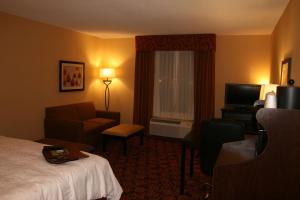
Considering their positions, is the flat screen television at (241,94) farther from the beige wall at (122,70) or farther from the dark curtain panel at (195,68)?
the beige wall at (122,70)

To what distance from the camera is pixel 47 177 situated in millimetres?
1889

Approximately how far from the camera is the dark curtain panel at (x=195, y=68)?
548 cm

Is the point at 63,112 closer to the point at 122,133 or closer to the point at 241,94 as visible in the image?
the point at 122,133

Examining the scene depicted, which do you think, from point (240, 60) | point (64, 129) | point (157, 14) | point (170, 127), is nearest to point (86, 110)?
point (64, 129)

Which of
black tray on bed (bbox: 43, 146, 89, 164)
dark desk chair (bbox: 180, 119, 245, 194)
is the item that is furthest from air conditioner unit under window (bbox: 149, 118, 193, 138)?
black tray on bed (bbox: 43, 146, 89, 164)

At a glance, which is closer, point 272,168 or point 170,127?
point 272,168

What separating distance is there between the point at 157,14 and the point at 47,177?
282 centimetres

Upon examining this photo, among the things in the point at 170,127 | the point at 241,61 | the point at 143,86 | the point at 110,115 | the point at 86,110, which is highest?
the point at 241,61

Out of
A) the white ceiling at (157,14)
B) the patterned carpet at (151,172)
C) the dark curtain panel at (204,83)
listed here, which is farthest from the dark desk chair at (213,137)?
the dark curtain panel at (204,83)

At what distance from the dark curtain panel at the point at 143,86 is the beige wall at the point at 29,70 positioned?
145 centimetres

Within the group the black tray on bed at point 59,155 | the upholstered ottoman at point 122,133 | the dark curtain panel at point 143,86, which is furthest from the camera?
the dark curtain panel at point 143,86

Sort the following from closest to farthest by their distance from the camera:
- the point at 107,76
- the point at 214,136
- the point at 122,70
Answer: the point at 214,136, the point at 107,76, the point at 122,70

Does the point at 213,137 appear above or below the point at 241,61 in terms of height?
below

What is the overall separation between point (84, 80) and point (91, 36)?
111cm
